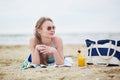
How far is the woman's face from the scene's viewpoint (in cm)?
455

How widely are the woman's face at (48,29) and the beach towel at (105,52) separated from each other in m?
0.70

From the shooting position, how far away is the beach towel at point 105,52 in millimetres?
4297

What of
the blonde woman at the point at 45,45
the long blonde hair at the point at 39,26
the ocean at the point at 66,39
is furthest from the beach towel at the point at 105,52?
the ocean at the point at 66,39

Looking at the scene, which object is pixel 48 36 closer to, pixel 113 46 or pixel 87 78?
pixel 113 46

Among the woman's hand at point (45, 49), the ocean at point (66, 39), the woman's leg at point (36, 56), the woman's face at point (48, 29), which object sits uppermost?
the woman's face at point (48, 29)

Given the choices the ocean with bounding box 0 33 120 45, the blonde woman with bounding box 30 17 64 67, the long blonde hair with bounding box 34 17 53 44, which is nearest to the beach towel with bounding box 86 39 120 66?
the blonde woman with bounding box 30 17 64 67

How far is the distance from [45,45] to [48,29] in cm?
32

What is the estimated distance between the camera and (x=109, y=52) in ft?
14.1

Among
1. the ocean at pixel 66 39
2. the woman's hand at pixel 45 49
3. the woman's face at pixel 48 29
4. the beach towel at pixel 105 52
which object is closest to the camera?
the beach towel at pixel 105 52

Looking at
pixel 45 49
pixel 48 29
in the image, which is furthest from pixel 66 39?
pixel 45 49

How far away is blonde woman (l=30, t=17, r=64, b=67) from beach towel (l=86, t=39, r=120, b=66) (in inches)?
25.3

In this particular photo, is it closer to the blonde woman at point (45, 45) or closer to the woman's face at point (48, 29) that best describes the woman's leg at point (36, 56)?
the blonde woman at point (45, 45)

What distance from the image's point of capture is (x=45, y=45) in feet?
15.3

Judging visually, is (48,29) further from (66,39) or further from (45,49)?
(66,39)
